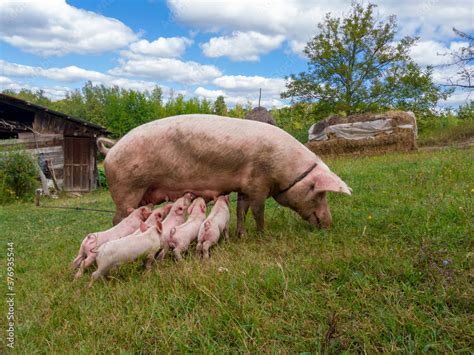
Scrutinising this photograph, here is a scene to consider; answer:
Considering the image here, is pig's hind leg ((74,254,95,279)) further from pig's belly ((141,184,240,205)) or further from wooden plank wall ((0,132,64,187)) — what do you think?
wooden plank wall ((0,132,64,187))

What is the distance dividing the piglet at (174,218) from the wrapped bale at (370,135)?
543 inches

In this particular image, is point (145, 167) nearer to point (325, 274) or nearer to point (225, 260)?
point (225, 260)

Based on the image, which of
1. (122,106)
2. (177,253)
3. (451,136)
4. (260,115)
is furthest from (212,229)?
(122,106)

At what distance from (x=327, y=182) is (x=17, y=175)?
14.1 m

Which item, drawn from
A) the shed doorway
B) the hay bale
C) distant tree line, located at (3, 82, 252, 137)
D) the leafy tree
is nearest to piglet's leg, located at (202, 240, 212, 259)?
the hay bale

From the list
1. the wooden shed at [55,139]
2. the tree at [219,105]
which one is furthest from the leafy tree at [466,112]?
the tree at [219,105]

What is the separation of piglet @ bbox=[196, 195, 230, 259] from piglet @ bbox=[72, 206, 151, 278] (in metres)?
0.74

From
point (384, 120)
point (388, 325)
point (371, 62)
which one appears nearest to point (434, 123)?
point (371, 62)

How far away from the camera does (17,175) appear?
14.2 meters

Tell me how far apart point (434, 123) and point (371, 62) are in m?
6.36

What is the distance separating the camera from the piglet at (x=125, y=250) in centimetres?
321

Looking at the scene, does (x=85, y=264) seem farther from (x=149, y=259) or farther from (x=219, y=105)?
(x=219, y=105)

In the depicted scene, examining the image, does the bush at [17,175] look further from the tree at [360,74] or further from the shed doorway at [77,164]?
the tree at [360,74]

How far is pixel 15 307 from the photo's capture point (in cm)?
311
